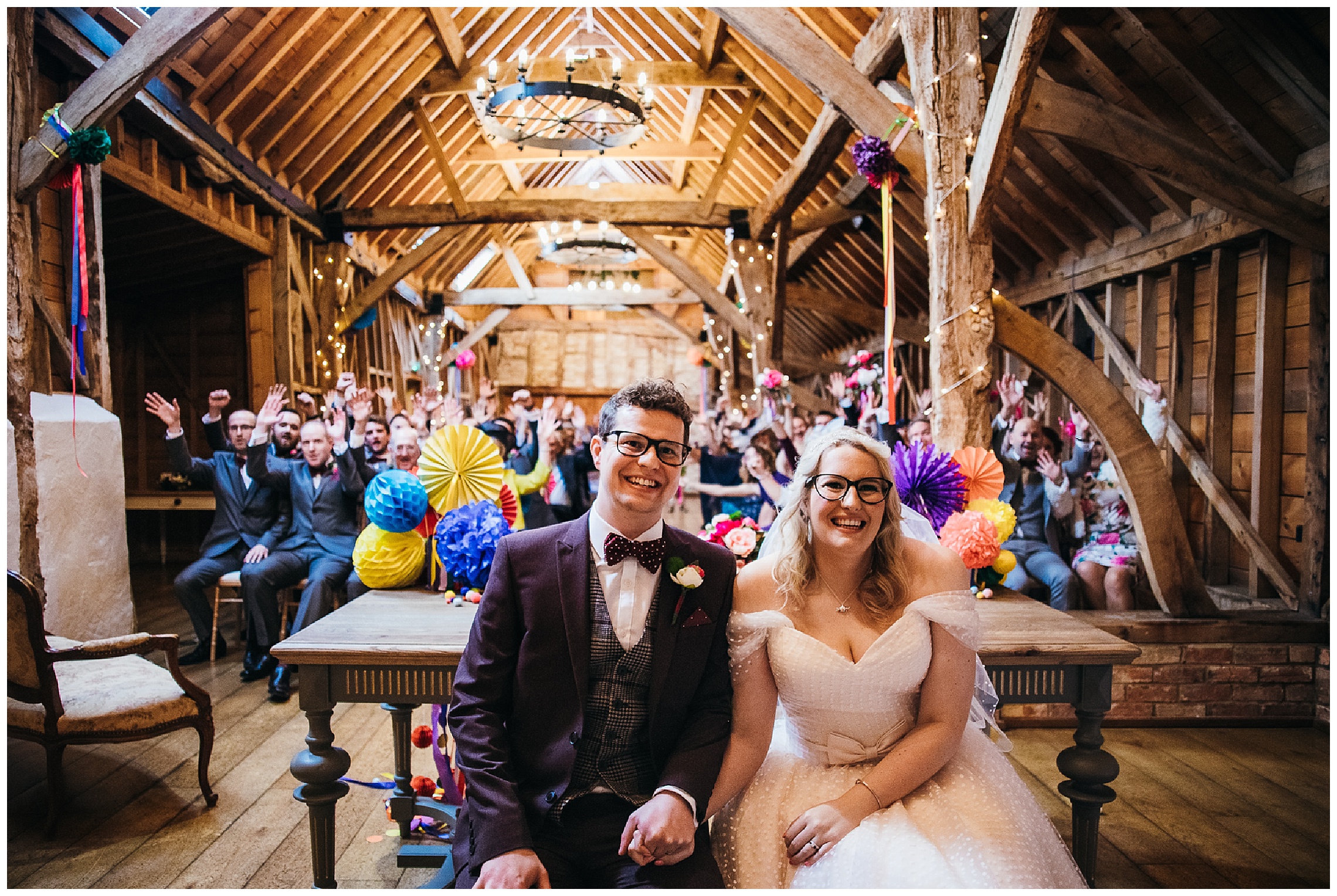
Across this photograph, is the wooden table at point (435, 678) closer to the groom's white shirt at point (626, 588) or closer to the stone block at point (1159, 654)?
the groom's white shirt at point (626, 588)

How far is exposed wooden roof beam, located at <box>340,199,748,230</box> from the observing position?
8.55m

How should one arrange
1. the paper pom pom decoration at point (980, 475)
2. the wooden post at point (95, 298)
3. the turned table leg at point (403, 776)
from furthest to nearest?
the wooden post at point (95, 298) → the paper pom pom decoration at point (980, 475) → the turned table leg at point (403, 776)

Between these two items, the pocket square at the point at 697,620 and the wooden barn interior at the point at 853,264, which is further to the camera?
the wooden barn interior at the point at 853,264

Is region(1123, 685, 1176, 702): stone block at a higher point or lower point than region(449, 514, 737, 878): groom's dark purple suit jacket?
lower

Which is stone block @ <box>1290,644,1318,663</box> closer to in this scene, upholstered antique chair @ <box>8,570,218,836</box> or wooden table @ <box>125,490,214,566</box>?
upholstered antique chair @ <box>8,570,218,836</box>

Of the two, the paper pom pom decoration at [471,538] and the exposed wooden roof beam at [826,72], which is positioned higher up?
the exposed wooden roof beam at [826,72]

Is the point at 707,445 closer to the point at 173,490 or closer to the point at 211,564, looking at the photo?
the point at 211,564

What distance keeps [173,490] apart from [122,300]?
2273 millimetres

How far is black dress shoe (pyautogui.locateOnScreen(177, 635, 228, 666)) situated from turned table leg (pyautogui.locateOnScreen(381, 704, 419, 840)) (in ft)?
7.69

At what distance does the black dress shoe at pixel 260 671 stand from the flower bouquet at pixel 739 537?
2.74m

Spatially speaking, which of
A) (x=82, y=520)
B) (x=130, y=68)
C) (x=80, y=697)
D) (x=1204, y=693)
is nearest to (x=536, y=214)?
(x=130, y=68)

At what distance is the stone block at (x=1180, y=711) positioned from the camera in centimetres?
363

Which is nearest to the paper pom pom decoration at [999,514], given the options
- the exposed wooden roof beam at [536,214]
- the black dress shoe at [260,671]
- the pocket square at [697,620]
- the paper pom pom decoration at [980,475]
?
the paper pom pom decoration at [980,475]

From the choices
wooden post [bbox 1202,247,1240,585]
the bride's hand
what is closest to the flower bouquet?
the bride's hand
